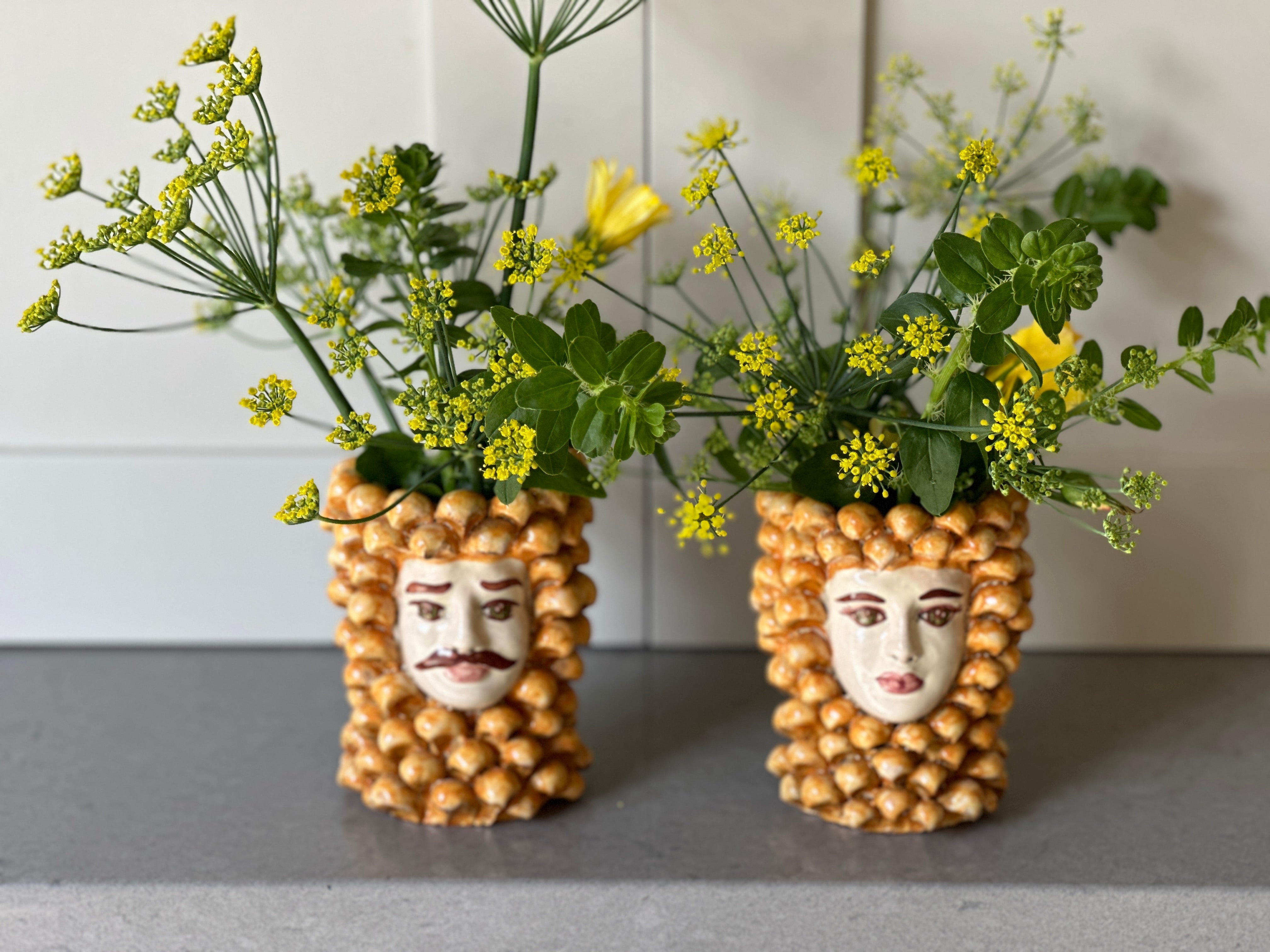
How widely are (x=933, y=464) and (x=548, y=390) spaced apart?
0.23 metres

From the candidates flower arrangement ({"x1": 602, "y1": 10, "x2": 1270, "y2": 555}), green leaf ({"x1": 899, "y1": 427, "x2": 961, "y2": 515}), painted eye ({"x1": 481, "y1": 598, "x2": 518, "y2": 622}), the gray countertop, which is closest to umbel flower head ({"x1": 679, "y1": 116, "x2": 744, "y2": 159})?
flower arrangement ({"x1": 602, "y1": 10, "x2": 1270, "y2": 555})

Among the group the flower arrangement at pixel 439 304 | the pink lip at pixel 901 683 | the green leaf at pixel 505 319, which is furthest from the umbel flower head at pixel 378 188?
the pink lip at pixel 901 683

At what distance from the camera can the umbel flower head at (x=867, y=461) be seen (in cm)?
60

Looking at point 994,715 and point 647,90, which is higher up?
point 647,90

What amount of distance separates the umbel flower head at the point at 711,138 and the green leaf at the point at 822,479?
20 centimetres

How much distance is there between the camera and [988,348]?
0.58 metres

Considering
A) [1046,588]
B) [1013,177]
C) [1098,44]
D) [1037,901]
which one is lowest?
[1037,901]

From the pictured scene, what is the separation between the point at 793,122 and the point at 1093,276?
0.43 m

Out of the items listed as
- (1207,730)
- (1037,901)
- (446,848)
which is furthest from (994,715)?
(446,848)

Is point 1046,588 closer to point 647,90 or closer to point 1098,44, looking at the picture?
point 1098,44

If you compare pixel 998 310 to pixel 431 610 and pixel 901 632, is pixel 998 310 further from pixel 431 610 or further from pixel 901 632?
pixel 431 610

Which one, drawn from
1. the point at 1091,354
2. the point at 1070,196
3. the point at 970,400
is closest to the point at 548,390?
the point at 970,400

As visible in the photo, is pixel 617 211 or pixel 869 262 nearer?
pixel 869 262

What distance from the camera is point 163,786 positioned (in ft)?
2.59
